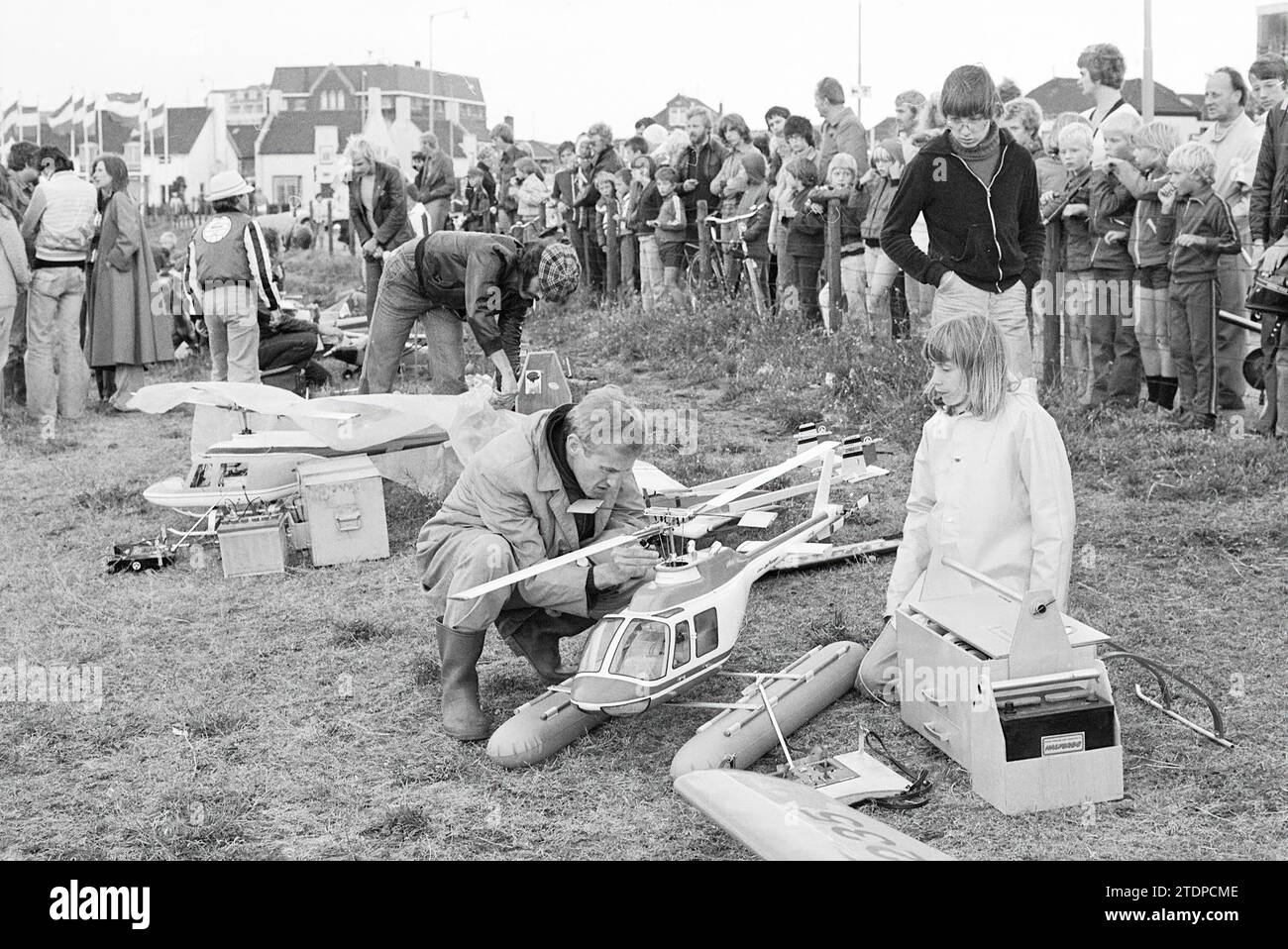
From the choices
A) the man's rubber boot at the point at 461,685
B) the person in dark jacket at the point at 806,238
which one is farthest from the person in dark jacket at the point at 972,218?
the person in dark jacket at the point at 806,238

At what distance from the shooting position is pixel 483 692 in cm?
529

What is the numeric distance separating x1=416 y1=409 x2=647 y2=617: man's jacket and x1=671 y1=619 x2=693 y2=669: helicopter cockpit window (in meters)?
0.44

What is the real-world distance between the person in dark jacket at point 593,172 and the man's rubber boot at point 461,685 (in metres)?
11.6

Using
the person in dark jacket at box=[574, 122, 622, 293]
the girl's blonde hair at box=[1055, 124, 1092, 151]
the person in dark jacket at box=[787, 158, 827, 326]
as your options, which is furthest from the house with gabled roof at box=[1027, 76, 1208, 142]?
the girl's blonde hair at box=[1055, 124, 1092, 151]

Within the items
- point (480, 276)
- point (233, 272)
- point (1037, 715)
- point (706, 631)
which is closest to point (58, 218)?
point (233, 272)

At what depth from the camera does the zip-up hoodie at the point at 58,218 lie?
1079 centimetres

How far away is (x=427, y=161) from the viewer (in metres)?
16.6

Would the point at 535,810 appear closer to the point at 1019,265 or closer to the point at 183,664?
the point at 183,664

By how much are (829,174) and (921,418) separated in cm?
329

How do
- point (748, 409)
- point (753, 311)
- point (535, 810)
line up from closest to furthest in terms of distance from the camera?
point (535, 810) < point (748, 409) < point (753, 311)

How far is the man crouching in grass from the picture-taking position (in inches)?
182

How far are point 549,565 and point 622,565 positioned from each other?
379 mm
